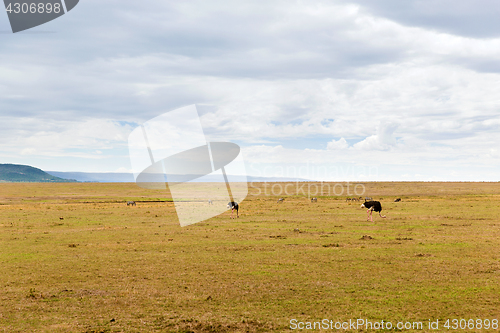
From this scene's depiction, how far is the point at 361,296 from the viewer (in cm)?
1198

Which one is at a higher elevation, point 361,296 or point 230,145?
point 230,145

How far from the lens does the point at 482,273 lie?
14.7 m

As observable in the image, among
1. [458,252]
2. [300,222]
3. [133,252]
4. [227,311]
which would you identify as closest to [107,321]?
[227,311]

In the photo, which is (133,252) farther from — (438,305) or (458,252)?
(458,252)

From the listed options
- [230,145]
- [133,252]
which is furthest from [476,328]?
[133,252]

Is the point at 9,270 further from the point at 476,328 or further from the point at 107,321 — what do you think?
the point at 476,328

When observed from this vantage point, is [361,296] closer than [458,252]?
Yes

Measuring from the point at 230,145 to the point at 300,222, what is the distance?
1566cm

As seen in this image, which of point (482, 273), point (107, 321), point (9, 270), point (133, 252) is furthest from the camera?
point (133, 252)

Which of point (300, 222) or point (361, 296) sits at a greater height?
point (361, 296)

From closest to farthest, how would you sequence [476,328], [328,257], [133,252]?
[476,328] → [328,257] → [133,252]

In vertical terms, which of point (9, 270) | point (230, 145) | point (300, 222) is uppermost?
point (230, 145)

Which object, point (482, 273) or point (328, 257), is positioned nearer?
point (482, 273)

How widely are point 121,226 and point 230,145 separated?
16.4m
